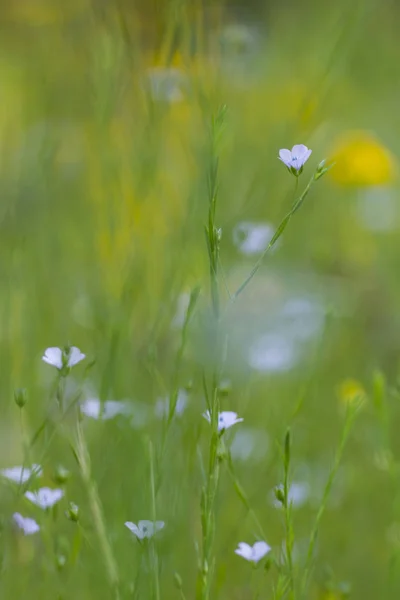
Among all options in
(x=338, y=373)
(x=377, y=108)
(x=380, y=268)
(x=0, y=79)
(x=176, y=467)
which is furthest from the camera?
(x=377, y=108)

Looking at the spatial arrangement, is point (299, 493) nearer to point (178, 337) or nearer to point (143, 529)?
point (178, 337)

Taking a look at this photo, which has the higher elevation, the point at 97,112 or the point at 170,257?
the point at 97,112

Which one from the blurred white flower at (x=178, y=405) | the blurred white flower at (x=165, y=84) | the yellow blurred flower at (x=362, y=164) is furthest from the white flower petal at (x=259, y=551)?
the yellow blurred flower at (x=362, y=164)

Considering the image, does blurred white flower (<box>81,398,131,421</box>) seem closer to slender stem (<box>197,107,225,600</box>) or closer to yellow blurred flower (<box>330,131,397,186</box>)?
slender stem (<box>197,107,225,600</box>)

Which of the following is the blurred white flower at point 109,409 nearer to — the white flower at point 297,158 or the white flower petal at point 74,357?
the white flower petal at point 74,357

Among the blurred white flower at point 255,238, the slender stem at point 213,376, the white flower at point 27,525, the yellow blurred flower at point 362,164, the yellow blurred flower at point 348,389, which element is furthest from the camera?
the yellow blurred flower at point 362,164

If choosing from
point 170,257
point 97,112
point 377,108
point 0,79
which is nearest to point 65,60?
point 97,112

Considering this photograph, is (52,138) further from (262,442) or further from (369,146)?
(369,146)
